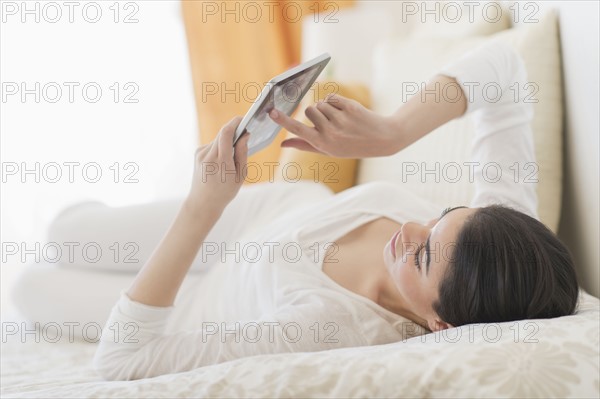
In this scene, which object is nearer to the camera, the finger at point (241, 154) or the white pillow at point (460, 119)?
the finger at point (241, 154)

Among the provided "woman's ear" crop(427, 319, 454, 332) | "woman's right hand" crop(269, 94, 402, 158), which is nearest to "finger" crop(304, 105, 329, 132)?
"woman's right hand" crop(269, 94, 402, 158)

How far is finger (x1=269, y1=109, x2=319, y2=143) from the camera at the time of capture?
922mm

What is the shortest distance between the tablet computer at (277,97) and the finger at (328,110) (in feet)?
0.14

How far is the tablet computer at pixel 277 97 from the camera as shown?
84 cm

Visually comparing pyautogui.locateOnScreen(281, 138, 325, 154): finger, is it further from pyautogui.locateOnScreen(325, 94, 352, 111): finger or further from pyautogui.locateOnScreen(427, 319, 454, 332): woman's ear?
pyautogui.locateOnScreen(427, 319, 454, 332): woman's ear

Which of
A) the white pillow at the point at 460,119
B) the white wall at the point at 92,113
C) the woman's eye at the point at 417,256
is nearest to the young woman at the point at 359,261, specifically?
the woman's eye at the point at 417,256

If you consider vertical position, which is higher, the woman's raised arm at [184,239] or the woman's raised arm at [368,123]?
the woman's raised arm at [368,123]

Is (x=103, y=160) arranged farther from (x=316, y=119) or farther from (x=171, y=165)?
(x=316, y=119)

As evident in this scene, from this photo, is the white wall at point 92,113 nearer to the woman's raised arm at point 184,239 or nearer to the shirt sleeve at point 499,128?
the woman's raised arm at point 184,239

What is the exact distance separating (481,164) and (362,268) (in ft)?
1.03

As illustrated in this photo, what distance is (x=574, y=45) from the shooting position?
1268 mm

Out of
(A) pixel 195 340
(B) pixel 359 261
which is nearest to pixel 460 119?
(B) pixel 359 261

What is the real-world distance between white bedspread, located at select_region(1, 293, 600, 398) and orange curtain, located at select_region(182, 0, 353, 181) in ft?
5.70

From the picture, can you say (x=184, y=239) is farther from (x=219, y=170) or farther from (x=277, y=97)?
(x=277, y=97)
